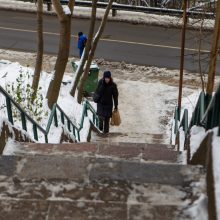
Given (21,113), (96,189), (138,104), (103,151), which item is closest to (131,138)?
(138,104)

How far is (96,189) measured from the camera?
4.38 meters

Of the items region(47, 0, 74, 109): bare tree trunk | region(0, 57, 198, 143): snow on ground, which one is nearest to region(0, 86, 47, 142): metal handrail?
region(47, 0, 74, 109): bare tree trunk

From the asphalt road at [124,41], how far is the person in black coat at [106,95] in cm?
656

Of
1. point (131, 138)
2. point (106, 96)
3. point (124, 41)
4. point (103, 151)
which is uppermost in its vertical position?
point (103, 151)

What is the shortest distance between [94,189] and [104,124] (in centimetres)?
685

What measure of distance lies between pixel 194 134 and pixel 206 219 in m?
1.75

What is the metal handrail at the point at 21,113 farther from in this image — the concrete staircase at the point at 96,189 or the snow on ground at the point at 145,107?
the snow on ground at the point at 145,107

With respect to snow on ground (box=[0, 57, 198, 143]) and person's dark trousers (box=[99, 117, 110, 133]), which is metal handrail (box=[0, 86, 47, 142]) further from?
snow on ground (box=[0, 57, 198, 143])

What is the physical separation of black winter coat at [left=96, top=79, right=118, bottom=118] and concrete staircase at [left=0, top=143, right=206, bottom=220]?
5.07 m

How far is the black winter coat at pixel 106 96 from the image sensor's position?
997 centimetres

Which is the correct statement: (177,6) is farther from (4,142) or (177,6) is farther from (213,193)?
(213,193)

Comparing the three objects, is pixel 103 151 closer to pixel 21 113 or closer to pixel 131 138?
pixel 21 113

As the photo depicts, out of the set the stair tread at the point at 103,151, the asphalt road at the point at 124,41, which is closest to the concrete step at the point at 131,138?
the stair tread at the point at 103,151

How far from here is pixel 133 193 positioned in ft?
14.3
